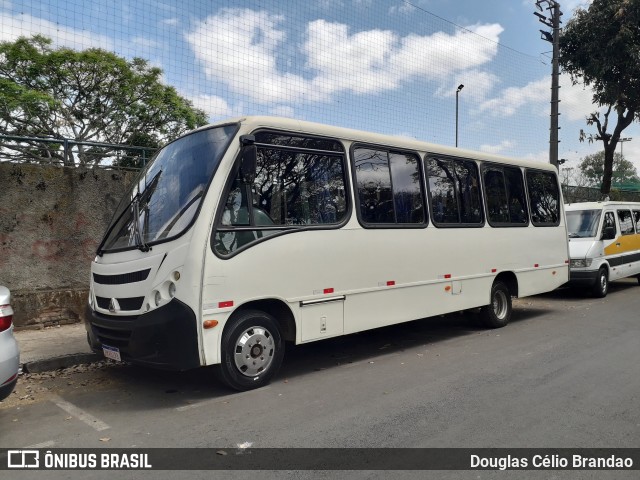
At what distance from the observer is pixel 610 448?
12.9 ft

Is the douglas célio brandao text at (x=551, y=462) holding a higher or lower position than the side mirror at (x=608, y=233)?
lower

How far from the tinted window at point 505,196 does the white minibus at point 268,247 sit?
0.99 m

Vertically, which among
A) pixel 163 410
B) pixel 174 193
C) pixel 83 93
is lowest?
pixel 163 410

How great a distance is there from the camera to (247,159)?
5.30m

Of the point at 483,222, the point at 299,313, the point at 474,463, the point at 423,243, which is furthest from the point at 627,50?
the point at 474,463

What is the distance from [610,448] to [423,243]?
382 cm

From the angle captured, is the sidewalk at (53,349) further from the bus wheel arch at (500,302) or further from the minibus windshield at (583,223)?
the minibus windshield at (583,223)

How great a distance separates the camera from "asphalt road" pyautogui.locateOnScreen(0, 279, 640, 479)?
4.16 metres

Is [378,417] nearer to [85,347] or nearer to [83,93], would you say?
[85,347]

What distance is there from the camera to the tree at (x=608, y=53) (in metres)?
17.6

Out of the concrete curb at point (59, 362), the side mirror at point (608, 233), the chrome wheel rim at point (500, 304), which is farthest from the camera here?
the side mirror at point (608, 233)

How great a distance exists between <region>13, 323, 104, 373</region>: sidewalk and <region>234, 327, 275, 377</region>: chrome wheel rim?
2480mm

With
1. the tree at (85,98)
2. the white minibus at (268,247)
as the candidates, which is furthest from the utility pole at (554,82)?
the tree at (85,98)

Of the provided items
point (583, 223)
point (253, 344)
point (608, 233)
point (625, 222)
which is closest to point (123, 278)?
point (253, 344)
